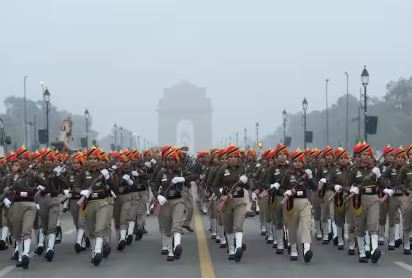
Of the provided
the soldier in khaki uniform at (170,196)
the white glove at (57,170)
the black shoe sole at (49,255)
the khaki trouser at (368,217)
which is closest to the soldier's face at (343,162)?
the khaki trouser at (368,217)

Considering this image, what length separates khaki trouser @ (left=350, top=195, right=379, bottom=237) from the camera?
15.3 metres

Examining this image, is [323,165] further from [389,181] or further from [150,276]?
[150,276]

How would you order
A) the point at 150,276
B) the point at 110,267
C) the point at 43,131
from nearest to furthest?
the point at 150,276 → the point at 110,267 → the point at 43,131

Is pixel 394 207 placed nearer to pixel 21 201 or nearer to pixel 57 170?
pixel 57 170

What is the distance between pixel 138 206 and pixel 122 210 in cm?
186

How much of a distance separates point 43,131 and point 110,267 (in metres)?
41.4

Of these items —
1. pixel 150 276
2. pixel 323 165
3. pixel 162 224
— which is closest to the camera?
pixel 150 276

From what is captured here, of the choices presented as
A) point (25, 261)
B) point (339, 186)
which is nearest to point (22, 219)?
point (25, 261)

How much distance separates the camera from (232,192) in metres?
16.3

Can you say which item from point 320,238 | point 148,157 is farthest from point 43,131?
point 320,238

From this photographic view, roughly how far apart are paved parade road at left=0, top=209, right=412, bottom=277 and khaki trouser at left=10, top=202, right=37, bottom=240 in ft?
2.03

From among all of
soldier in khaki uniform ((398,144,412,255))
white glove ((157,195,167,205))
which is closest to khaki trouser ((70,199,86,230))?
white glove ((157,195,167,205))

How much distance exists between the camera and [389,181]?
57.6 ft

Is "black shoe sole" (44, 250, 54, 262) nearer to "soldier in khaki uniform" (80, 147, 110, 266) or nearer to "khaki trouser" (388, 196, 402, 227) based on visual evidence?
"soldier in khaki uniform" (80, 147, 110, 266)
